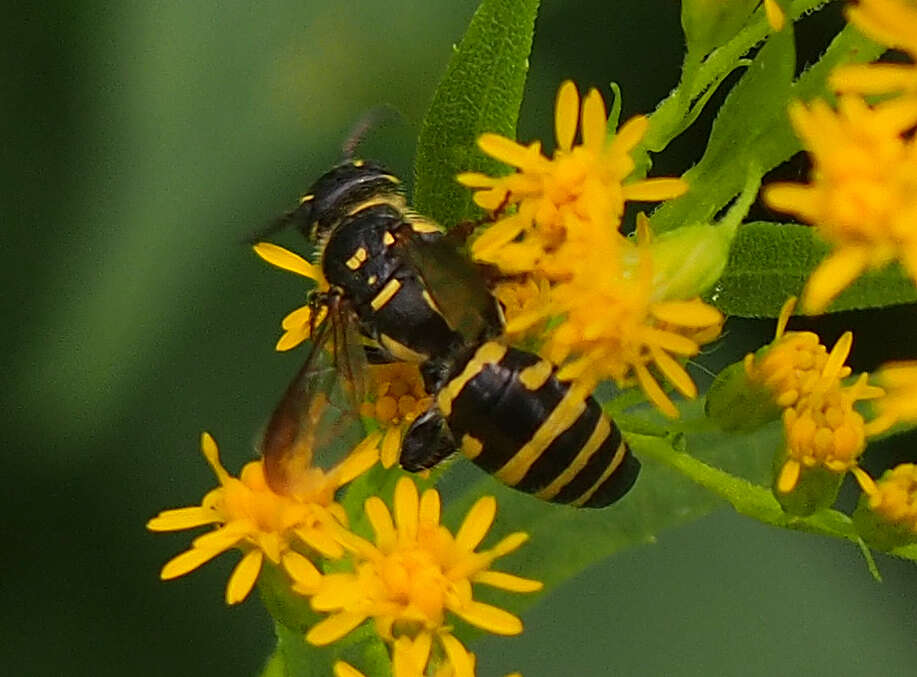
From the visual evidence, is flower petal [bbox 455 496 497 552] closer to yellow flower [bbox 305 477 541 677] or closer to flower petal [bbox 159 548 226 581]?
→ yellow flower [bbox 305 477 541 677]

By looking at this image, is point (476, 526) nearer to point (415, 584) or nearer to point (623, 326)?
point (415, 584)

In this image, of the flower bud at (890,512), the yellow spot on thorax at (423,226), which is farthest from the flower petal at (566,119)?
the flower bud at (890,512)

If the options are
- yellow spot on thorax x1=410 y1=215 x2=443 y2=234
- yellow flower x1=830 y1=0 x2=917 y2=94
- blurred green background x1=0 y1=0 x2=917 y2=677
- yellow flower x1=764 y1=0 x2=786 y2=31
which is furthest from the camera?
blurred green background x1=0 y1=0 x2=917 y2=677

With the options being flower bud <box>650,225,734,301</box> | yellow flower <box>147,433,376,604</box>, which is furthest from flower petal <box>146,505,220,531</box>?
flower bud <box>650,225,734,301</box>

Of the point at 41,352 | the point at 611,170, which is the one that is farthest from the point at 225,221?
the point at 611,170

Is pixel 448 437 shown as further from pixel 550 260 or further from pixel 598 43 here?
pixel 598 43

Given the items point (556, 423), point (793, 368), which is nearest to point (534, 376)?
point (556, 423)

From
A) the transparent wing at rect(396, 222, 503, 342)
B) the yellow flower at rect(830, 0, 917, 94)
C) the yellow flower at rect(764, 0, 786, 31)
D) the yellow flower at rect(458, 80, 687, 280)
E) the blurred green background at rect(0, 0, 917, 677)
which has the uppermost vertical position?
the yellow flower at rect(830, 0, 917, 94)
